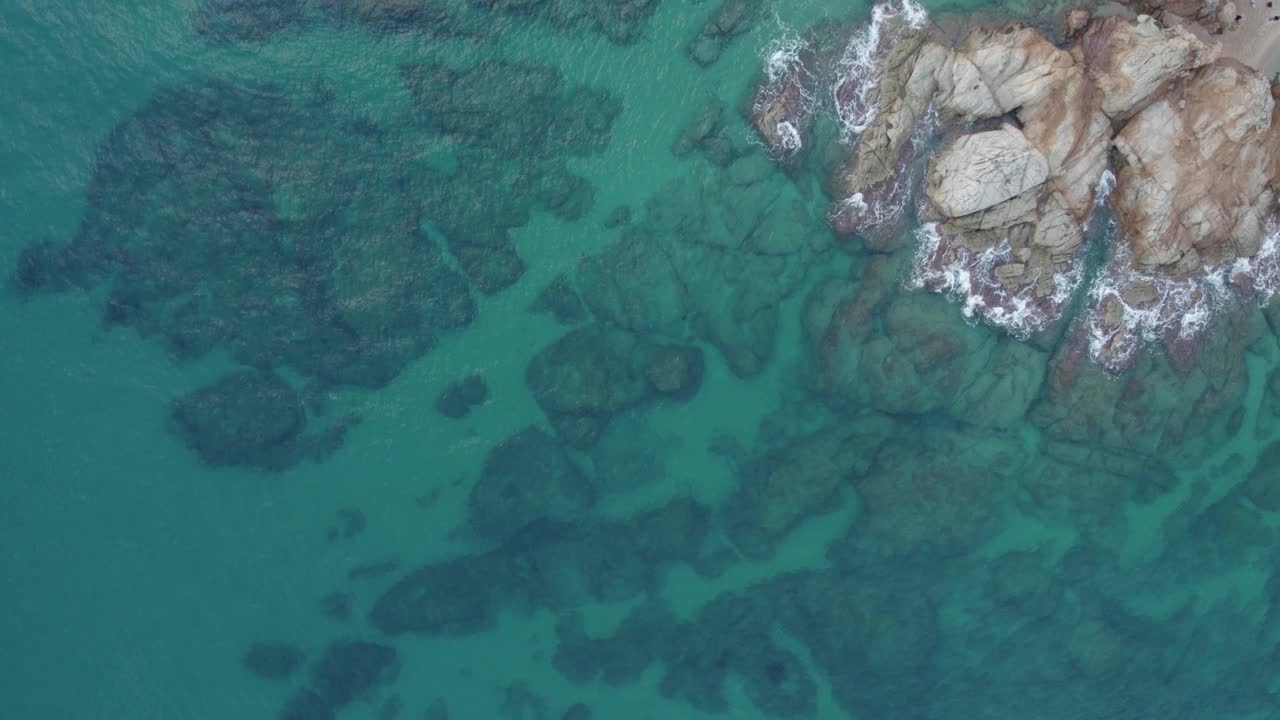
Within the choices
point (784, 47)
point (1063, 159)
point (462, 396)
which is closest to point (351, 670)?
point (462, 396)

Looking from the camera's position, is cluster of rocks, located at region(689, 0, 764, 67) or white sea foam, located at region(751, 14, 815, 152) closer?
cluster of rocks, located at region(689, 0, 764, 67)

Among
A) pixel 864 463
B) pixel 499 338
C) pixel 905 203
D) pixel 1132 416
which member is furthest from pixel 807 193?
pixel 1132 416

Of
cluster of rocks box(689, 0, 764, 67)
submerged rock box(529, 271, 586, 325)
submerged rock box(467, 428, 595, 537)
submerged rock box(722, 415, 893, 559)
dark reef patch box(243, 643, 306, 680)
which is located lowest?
dark reef patch box(243, 643, 306, 680)

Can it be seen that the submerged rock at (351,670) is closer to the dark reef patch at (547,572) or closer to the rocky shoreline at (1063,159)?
the dark reef patch at (547,572)

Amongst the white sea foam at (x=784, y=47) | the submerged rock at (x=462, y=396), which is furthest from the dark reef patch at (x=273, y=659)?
the white sea foam at (x=784, y=47)

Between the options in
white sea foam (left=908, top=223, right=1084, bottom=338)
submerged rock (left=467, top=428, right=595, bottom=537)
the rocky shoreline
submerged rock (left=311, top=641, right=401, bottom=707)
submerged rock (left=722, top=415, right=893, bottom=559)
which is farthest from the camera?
submerged rock (left=311, top=641, right=401, bottom=707)

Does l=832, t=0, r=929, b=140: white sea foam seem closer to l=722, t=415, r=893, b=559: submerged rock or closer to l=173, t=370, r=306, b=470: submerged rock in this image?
l=722, t=415, r=893, b=559: submerged rock

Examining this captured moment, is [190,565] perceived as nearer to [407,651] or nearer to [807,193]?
[407,651]

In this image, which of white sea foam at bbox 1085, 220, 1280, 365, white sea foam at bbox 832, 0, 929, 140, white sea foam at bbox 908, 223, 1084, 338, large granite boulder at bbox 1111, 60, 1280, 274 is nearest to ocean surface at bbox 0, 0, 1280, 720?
white sea foam at bbox 832, 0, 929, 140
